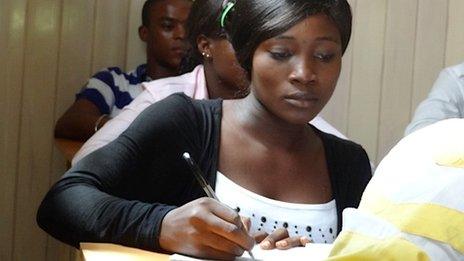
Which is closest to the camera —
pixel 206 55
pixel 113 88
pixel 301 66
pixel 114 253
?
pixel 114 253

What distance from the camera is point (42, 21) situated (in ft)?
10.5

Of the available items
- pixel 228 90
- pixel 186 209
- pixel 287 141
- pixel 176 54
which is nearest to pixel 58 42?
pixel 176 54

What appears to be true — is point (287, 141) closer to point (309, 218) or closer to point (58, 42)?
point (309, 218)

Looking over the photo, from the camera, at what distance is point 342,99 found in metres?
3.44

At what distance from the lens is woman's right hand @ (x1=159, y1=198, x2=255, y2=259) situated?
1.10 meters

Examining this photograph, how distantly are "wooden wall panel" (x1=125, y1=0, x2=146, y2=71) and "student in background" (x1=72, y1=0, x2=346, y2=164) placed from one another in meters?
0.88

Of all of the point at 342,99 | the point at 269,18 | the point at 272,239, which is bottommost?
the point at 342,99

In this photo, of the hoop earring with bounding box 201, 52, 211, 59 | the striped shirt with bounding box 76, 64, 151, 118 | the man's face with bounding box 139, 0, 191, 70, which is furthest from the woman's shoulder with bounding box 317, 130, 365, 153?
the man's face with bounding box 139, 0, 191, 70

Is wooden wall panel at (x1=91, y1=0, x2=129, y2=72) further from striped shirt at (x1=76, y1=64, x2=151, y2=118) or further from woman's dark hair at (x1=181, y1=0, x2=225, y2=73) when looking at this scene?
woman's dark hair at (x1=181, y1=0, x2=225, y2=73)

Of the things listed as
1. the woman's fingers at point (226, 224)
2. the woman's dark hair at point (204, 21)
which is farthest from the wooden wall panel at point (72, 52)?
the woman's fingers at point (226, 224)

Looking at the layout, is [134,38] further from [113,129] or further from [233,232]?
[233,232]

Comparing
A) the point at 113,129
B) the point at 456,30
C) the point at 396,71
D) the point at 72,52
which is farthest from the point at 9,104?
the point at 456,30

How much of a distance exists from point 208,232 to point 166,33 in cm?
222

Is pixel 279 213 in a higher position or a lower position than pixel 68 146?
higher
